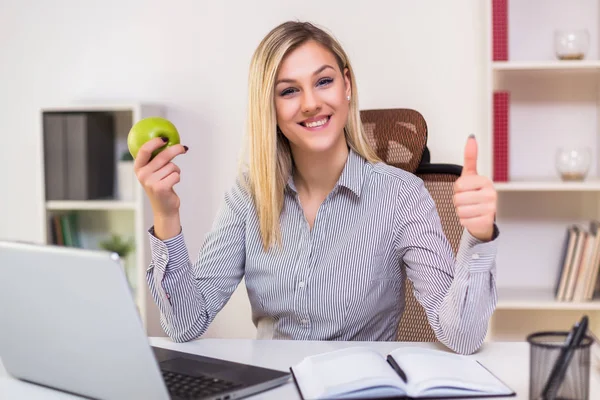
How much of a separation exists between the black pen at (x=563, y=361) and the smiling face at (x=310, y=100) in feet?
2.79

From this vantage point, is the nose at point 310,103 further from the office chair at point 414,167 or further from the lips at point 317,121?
the office chair at point 414,167

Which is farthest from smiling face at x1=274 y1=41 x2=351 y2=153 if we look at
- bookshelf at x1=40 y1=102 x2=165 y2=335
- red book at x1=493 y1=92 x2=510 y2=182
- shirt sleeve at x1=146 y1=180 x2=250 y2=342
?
bookshelf at x1=40 y1=102 x2=165 y2=335

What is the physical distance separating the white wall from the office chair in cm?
91

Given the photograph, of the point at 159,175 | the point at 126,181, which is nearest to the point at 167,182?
the point at 159,175

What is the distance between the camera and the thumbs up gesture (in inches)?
46.8

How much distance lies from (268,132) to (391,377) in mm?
812

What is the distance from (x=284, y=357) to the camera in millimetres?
1321

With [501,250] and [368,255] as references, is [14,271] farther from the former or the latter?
[501,250]

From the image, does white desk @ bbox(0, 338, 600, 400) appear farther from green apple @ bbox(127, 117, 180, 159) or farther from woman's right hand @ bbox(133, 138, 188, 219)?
green apple @ bbox(127, 117, 180, 159)

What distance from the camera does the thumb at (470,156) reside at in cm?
120

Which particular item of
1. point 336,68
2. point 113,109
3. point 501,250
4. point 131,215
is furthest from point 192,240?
point 336,68

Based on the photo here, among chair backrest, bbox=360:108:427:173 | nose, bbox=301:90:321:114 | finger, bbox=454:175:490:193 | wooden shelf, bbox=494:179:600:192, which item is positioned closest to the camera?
finger, bbox=454:175:490:193

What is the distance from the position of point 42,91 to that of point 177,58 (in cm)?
62

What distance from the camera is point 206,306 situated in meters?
1.59
